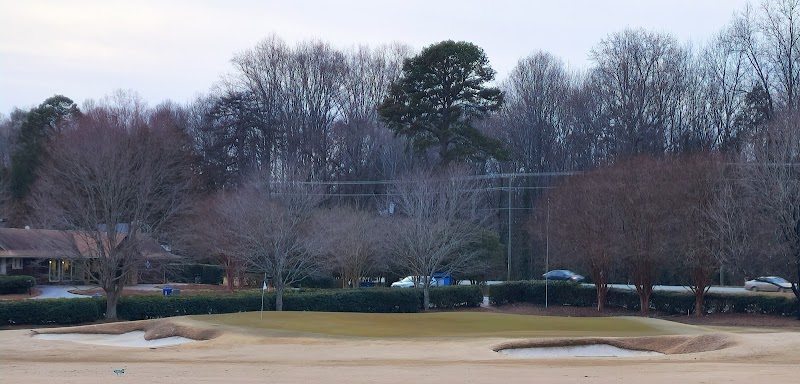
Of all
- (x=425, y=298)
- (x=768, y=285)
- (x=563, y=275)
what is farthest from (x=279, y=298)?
(x=768, y=285)

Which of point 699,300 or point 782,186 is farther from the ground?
point 782,186

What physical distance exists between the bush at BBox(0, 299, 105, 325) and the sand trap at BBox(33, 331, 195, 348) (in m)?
5.02

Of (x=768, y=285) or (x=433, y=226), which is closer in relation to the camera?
(x=433, y=226)

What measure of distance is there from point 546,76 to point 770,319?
42937 mm

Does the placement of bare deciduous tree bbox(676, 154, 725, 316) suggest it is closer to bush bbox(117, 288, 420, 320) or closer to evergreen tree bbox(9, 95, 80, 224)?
bush bbox(117, 288, 420, 320)

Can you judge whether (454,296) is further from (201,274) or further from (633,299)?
(201,274)

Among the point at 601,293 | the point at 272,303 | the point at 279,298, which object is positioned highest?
the point at 601,293

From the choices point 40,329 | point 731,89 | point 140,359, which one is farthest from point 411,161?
point 140,359

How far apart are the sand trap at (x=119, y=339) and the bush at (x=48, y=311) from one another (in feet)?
16.5

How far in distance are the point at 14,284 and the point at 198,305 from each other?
20.8m

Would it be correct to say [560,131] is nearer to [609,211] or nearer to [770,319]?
[609,211]

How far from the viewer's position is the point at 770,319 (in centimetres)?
4103

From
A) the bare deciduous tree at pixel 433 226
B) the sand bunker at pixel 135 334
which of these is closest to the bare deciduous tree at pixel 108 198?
the sand bunker at pixel 135 334

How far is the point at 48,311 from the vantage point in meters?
38.1
